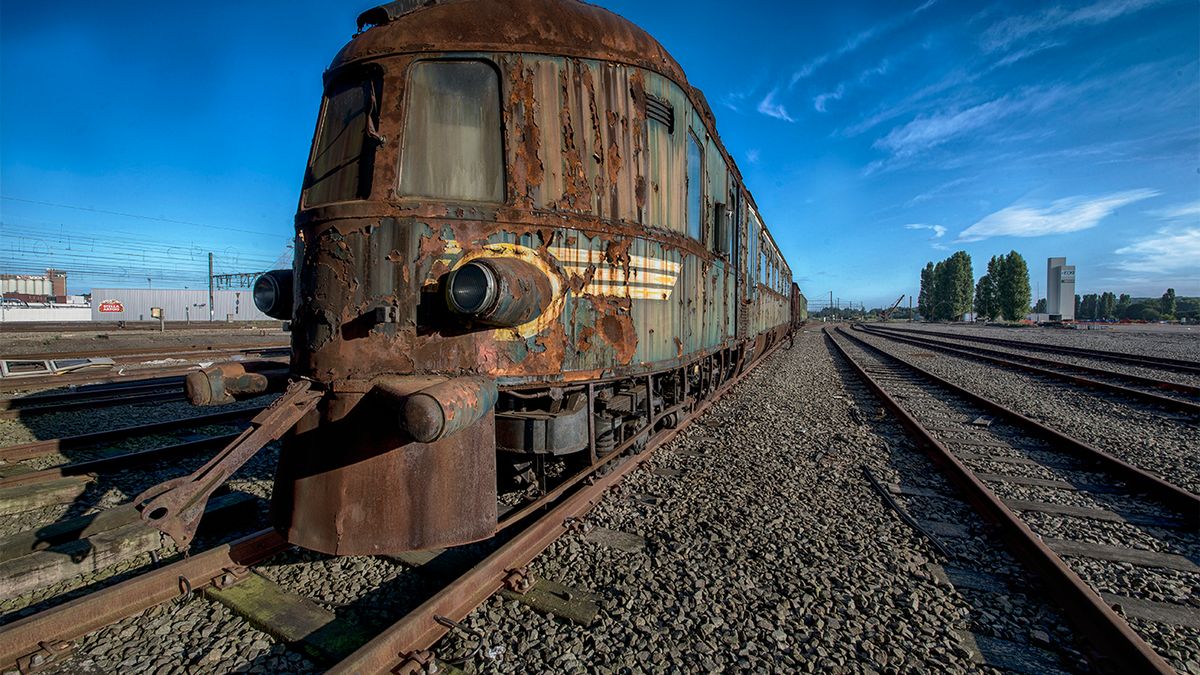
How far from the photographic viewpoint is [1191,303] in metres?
104

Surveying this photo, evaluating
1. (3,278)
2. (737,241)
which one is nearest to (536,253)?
(737,241)

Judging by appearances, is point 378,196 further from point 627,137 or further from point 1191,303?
point 1191,303

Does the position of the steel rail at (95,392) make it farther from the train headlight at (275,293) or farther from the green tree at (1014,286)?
the green tree at (1014,286)

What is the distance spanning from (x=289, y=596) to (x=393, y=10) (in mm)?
3590

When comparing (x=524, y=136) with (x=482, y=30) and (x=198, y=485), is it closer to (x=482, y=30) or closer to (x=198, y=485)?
(x=482, y=30)

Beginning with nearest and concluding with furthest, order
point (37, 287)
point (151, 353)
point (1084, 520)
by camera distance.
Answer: point (1084, 520), point (151, 353), point (37, 287)

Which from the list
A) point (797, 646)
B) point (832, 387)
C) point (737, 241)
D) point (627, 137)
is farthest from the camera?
point (832, 387)

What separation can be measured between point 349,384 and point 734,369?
28.3ft

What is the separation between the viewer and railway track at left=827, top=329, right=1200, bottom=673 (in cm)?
290

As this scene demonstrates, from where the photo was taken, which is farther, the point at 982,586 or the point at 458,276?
the point at 982,586

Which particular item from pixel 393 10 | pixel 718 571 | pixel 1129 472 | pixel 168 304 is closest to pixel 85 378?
pixel 393 10

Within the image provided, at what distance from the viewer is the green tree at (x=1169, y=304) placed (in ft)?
298

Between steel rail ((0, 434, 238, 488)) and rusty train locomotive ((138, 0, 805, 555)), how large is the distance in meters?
2.85

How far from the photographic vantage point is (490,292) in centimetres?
280
